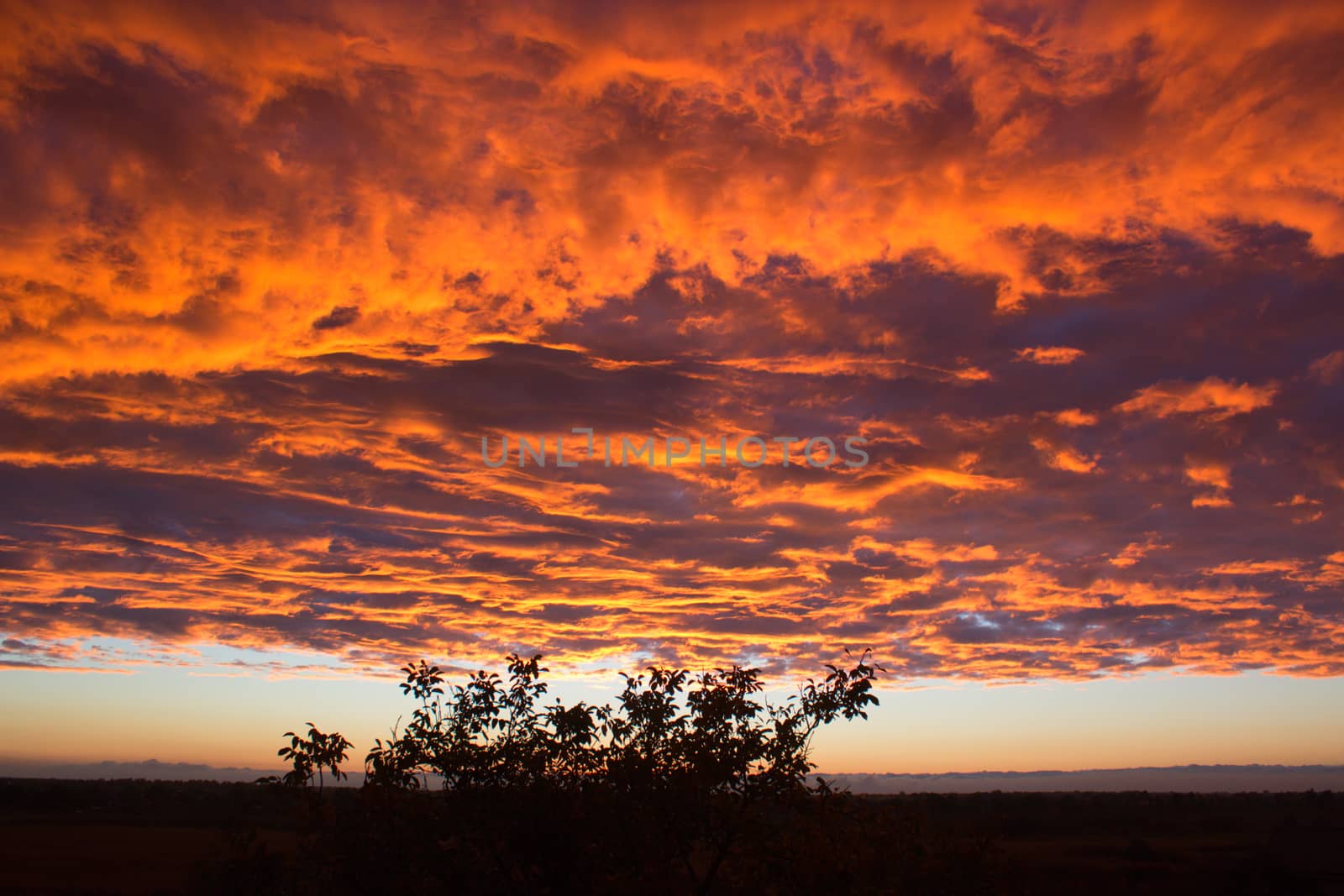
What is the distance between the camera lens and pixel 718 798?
8.95m

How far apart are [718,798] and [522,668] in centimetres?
256

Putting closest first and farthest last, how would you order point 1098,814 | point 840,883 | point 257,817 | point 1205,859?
point 840,883
point 1205,859
point 257,817
point 1098,814

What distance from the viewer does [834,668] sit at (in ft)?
31.0

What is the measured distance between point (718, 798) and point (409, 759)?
3.22 meters

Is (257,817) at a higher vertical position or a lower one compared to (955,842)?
lower

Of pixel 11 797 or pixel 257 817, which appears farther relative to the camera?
pixel 11 797

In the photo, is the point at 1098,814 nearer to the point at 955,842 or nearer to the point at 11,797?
the point at 955,842

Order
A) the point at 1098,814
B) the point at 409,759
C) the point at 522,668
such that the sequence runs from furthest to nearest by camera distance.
→ the point at 1098,814, the point at 522,668, the point at 409,759

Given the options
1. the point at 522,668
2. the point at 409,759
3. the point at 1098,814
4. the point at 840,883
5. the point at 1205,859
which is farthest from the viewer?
the point at 1098,814

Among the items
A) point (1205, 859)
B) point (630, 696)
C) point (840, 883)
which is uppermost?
point (630, 696)

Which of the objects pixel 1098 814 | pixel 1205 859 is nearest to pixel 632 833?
pixel 1205 859

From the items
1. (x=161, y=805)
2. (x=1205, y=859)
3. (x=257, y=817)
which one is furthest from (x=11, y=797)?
(x=1205, y=859)

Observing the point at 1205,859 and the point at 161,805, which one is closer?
the point at 1205,859

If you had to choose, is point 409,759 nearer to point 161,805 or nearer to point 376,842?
point 376,842
